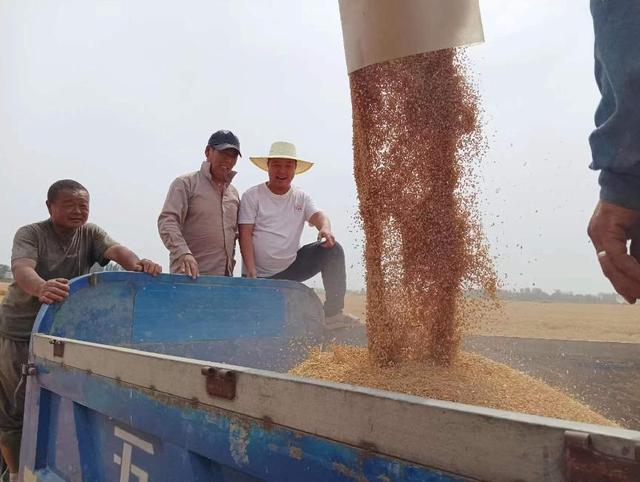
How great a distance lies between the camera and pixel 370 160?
2295 mm

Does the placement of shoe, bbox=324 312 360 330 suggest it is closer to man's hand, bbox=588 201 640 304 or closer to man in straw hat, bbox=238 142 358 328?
man in straw hat, bbox=238 142 358 328

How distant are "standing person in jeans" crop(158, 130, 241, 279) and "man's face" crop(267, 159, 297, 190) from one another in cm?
27

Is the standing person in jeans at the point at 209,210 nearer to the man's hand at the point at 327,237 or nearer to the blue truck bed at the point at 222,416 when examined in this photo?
the man's hand at the point at 327,237

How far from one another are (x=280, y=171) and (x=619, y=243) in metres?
3.20

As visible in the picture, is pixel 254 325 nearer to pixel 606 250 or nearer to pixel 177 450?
pixel 177 450

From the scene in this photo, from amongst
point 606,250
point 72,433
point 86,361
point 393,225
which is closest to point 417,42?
point 393,225

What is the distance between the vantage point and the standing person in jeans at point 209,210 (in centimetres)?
378

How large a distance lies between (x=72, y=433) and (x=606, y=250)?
76.4 inches

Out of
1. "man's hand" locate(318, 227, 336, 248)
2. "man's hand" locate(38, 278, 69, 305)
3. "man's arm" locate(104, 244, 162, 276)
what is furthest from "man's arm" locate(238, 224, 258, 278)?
"man's hand" locate(38, 278, 69, 305)

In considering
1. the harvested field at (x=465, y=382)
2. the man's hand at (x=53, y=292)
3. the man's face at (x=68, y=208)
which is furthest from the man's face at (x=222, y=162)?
the harvested field at (x=465, y=382)

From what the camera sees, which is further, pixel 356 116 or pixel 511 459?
pixel 356 116

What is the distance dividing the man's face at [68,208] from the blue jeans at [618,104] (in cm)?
304

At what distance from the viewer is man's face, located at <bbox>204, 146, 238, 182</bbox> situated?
12.9 feet

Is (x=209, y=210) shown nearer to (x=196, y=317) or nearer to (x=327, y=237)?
(x=327, y=237)
